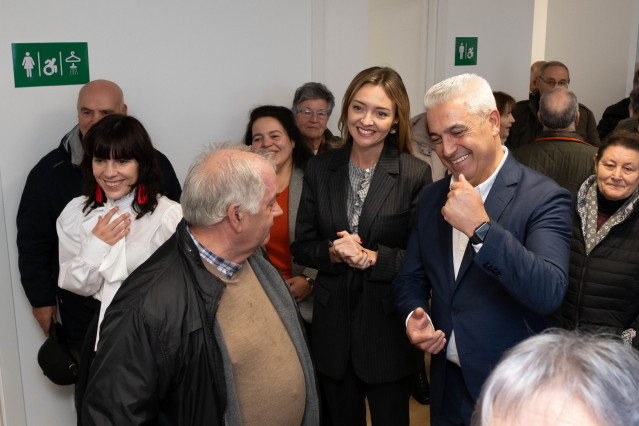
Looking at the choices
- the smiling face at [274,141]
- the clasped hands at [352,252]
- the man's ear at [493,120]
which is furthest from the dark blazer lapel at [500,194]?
the smiling face at [274,141]

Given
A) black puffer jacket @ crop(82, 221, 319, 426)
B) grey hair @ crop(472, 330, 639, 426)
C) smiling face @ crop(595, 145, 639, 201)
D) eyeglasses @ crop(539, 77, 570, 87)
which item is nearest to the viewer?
grey hair @ crop(472, 330, 639, 426)

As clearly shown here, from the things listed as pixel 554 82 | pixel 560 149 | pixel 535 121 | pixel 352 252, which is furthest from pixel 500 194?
pixel 554 82

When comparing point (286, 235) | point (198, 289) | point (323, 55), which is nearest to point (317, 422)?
point (198, 289)

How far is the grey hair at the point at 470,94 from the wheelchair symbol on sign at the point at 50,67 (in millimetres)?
2042

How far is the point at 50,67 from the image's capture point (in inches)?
124

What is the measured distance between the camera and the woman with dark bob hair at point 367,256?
2.64 m

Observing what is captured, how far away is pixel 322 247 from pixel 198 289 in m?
0.95

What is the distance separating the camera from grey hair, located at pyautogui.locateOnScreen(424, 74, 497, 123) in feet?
6.64

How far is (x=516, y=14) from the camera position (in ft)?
18.9

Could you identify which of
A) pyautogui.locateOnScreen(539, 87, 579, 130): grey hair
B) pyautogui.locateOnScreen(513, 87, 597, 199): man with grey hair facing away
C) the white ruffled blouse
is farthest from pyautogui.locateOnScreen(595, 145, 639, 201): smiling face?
the white ruffled blouse

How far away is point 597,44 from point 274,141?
5.59 m

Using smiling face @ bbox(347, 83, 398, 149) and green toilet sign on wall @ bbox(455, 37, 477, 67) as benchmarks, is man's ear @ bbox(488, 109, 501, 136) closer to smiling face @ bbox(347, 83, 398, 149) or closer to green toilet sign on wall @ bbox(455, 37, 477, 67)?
smiling face @ bbox(347, 83, 398, 149)

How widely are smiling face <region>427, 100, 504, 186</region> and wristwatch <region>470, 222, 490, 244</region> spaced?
0.30m

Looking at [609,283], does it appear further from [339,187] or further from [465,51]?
[465,51]
